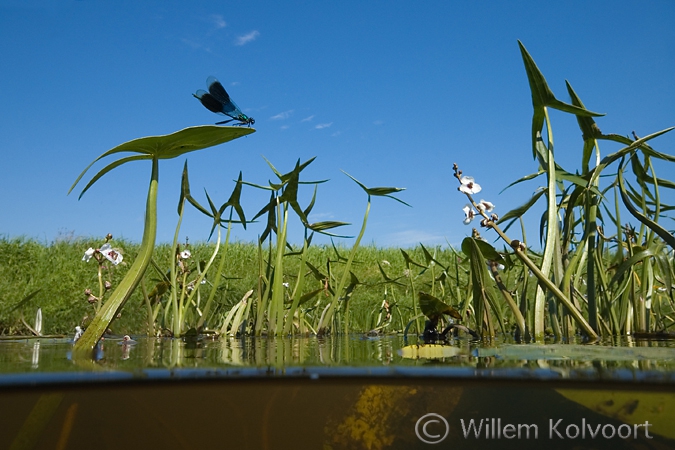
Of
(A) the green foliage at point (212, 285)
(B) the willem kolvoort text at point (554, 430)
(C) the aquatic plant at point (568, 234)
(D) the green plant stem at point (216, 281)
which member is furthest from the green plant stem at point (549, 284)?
(D) the green plant stem at point (216, 281)

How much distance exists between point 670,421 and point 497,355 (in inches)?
15.2

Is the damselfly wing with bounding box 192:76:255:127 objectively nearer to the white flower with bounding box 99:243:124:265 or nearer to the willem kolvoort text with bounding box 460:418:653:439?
the white flower with bounding box 99:243:124:265

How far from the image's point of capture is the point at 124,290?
145 centimetres

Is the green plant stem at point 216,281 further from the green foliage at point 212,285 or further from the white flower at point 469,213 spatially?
the white flower at point 469,213

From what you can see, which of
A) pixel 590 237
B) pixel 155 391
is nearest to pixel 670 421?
pixel 155 391

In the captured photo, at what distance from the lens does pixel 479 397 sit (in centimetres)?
86

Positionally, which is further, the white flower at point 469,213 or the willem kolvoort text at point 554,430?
the white flower at point 469,213

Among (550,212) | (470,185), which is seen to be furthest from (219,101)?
(550,212)

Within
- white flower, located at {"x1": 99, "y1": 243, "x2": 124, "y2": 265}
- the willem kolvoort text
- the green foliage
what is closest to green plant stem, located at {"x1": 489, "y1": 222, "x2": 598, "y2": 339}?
the willem kolvoort text

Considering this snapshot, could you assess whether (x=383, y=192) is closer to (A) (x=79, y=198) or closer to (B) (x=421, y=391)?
(A) (x=79, y=198)

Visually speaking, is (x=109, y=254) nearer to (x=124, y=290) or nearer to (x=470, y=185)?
(x=124, y=290)

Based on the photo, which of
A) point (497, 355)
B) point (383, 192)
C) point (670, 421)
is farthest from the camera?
point (383, 192)

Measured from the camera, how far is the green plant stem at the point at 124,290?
4.70ft

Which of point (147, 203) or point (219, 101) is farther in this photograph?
point (219, 101)
